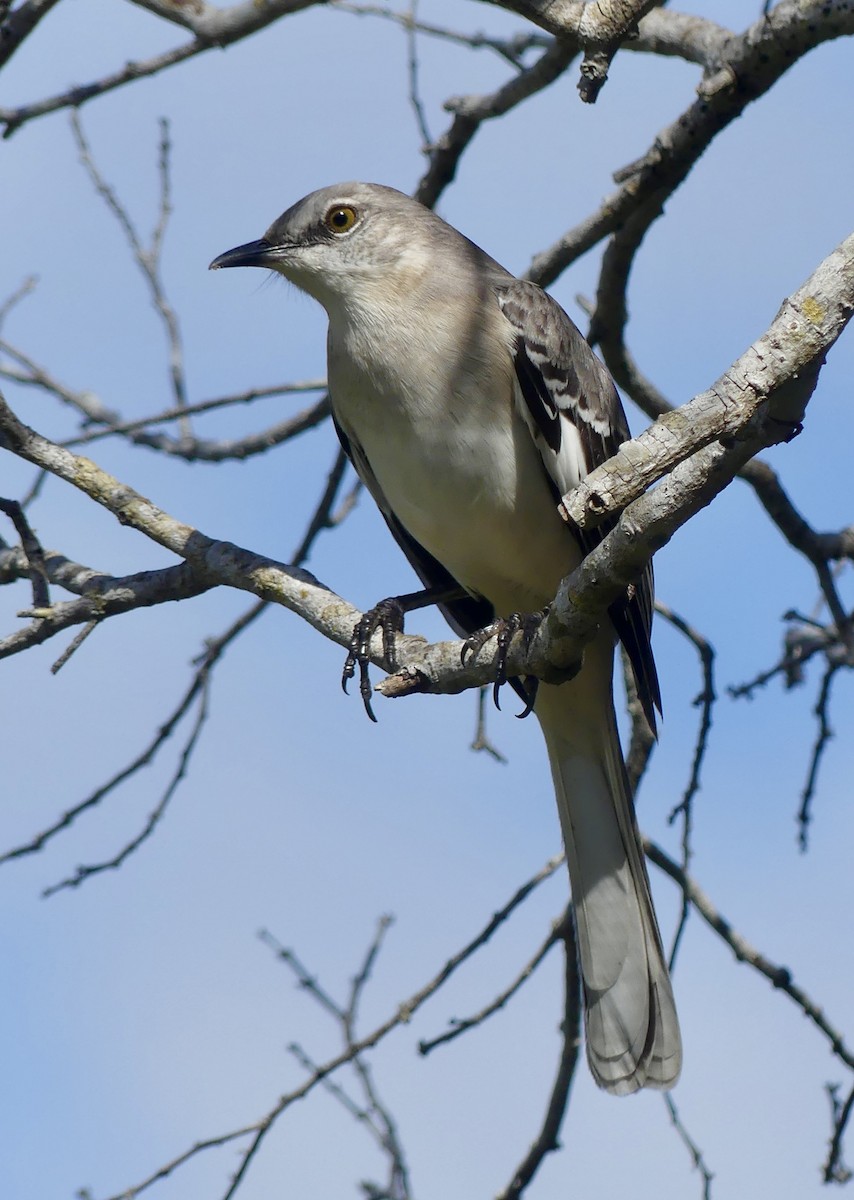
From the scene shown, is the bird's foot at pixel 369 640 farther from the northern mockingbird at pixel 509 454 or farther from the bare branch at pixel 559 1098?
the bare branch at pixel 559 1098

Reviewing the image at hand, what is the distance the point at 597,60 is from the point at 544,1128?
3596 millimetres

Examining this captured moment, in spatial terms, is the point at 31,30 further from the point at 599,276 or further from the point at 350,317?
the point at 599,276

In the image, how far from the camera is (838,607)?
535 centimetres

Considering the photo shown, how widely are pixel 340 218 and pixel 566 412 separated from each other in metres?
1.36

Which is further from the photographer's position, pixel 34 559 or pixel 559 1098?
pixel 559 1098

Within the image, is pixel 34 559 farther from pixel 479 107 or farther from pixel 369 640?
pixel 479 107

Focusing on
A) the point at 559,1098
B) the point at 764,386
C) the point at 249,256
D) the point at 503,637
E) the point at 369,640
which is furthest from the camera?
the point at 249,256

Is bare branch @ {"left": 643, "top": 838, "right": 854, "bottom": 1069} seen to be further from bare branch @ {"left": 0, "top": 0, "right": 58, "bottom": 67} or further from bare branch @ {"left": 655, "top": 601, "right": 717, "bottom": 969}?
bare branch @ {"left": 0, "top": 0, "right": 58, "bottom": 67}

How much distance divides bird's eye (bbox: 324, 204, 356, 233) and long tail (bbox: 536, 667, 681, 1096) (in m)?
2.04

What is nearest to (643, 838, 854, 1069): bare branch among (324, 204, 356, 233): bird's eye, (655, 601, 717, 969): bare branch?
(655, 601, 717, 969): bare branch

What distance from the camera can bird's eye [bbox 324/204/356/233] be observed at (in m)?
5.32

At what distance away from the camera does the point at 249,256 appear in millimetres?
5320

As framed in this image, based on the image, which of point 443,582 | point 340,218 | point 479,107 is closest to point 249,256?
point 340,218

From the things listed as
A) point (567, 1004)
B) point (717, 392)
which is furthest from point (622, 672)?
point (717, 392)
